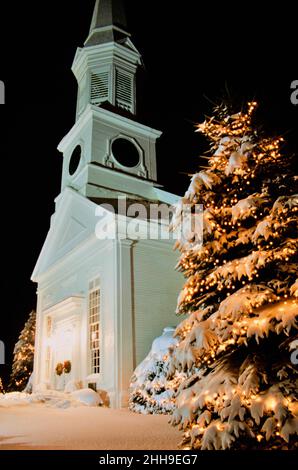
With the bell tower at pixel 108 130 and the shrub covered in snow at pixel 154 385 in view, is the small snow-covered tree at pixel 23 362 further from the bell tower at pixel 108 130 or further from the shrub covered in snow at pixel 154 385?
the shrub covered in snow at pixel 154 385

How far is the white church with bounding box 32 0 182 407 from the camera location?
1386 centimetres

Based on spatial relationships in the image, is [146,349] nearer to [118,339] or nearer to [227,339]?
[118,339]

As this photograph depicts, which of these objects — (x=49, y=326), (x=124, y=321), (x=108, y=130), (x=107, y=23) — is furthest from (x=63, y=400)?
(x=107, y=23)

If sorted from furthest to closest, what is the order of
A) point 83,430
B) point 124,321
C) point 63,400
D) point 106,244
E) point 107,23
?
point 107,23, point 106,244, point 124,321, point 63,400, point 83,430

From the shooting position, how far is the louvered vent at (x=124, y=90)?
71.4ft

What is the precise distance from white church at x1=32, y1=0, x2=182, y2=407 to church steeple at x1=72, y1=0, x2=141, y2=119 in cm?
5

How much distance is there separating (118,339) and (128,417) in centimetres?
341

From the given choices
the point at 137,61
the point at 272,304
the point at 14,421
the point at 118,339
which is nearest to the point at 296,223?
the point at 272,304

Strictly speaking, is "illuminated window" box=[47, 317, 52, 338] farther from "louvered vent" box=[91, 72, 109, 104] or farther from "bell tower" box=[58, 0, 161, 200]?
"louvered vent" box=[91, 72, 109, 104]

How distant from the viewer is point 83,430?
7.82 meters

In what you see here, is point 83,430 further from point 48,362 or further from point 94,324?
point 48,362

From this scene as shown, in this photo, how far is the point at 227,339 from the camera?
6.06 meters

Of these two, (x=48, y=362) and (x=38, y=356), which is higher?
(x=38, y=356)

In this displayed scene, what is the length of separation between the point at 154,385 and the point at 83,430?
3.40 meters
